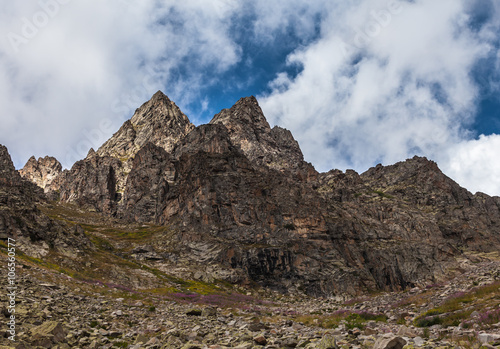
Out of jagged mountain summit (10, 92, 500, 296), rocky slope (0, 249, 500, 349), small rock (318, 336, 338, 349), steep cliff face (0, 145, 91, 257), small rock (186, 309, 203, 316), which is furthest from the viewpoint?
jagged mountain summit (10, 92, 500, 296)

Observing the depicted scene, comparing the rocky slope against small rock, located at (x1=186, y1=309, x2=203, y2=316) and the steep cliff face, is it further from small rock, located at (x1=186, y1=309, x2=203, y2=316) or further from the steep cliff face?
the steep cliff face

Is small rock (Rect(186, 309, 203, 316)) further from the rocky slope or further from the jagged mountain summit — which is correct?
the jagged mountain summit

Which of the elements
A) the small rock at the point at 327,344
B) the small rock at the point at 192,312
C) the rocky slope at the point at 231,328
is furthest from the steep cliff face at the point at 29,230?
the small rock at the point at 327,344

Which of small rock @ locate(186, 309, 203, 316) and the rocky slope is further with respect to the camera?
small rock @ locate(186, 309, 203, 316)

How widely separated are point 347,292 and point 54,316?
81.8 meters

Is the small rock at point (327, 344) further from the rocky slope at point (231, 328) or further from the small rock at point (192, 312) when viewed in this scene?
the small rock at point (192, 312)

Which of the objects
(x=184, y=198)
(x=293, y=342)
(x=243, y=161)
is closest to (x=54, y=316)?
(x=293, y=342)

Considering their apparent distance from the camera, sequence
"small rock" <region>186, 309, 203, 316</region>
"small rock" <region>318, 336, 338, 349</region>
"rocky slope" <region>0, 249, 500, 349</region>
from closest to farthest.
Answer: "small rock" <region>318, 336, 338, 349</region> < "rocky slope" <region>0, 249, 500, 349</region> < "small rock" <region>186, 309, 203, 316</region>

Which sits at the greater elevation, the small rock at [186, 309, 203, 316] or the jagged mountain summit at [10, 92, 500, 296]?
the jagged mountain summit at [10, 92, 500, 296]

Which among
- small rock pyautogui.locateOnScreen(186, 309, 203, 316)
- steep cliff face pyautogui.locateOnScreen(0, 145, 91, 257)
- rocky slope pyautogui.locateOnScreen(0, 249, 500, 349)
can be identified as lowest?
small rock pyautogui.locateOnScreen(186, 309, 203, 316)

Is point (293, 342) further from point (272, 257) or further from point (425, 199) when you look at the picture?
point (425, 199)

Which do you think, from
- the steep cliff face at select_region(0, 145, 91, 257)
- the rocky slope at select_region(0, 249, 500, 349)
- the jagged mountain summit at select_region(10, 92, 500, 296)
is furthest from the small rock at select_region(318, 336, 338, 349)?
the jagged mountain summit at select_region(10, 92, 500, 296)

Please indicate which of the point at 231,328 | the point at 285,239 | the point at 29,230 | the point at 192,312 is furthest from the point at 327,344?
the point at 285,239

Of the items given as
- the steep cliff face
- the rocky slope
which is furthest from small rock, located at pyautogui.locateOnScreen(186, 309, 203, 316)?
the steep cliff face
